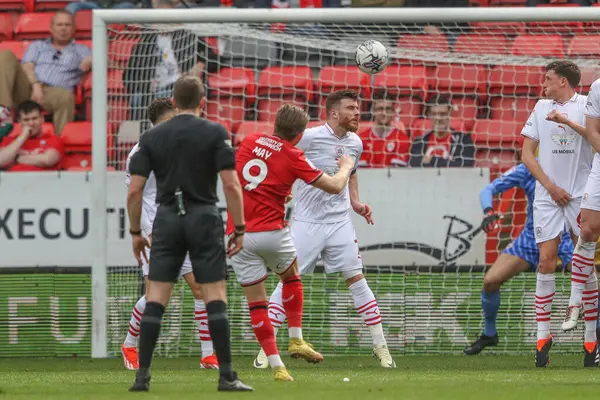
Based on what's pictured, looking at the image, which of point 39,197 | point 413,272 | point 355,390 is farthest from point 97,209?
point 355,390

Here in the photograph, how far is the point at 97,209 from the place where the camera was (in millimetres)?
10992

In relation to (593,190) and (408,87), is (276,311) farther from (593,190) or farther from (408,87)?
(408,87)

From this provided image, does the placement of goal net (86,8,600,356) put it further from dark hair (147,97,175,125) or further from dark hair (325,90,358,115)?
dark hair (147,97,175,125)

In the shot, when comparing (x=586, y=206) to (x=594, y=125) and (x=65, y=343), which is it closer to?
(x=594, y=125)

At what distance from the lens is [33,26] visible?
14.8 m

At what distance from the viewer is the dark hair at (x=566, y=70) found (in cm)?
941

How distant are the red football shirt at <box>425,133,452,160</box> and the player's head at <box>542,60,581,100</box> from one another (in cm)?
262

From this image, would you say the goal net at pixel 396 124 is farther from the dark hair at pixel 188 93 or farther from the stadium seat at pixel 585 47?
the dark hair at pixel 188 93

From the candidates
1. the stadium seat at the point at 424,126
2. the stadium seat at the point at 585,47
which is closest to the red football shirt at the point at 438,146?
the stadium seat at the point at 424,126

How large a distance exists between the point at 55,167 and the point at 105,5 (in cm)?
297

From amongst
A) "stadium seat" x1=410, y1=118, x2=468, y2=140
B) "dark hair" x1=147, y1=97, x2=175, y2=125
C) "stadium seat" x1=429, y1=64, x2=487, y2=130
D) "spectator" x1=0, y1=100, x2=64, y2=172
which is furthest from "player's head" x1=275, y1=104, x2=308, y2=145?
"spectator" x1=0, y1=100, x2=64, y2=172

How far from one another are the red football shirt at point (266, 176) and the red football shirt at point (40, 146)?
4.96 meters

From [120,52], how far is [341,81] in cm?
238

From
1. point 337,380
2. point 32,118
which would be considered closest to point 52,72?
point 32,118
